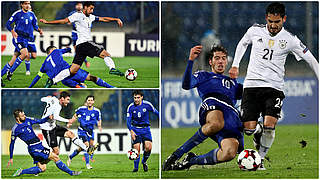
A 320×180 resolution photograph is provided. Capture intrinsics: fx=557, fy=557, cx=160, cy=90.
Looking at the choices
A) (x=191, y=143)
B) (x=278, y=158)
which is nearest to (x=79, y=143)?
(x=191, y=143)

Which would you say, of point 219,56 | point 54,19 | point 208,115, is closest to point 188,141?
point 208,115

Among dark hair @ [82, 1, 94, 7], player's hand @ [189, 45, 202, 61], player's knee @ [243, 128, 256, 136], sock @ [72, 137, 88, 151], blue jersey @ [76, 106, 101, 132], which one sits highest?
dark hair @ [82, 1, 94, 7]

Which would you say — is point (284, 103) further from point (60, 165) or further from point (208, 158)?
point (60, 165)

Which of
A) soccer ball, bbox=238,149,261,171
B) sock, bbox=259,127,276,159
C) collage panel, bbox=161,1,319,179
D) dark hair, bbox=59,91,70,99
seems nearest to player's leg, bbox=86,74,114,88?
dark hair, bbox=59,91,70,99

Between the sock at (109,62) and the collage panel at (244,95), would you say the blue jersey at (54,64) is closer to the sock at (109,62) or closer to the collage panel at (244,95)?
the sock at (109,62)

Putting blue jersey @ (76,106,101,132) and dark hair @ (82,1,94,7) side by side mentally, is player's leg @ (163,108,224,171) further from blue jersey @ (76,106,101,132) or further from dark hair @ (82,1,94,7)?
dark hair @ (82,1,94,7)

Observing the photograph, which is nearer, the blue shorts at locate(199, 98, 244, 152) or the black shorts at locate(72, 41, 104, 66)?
the blue shorts at locate(199, 98, 244, 152)

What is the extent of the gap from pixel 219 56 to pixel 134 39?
1122 mm

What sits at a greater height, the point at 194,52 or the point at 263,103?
the point at 194,52

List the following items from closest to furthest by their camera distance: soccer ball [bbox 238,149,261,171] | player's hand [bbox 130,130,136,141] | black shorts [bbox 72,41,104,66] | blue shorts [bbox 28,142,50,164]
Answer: soccer ball [bbox 238,149,261,171] → black shorts [bbox 72,41,104,66] → blue shorts [bbox 28,142,50,164] → player's hand [bbox 130,130,136,141]

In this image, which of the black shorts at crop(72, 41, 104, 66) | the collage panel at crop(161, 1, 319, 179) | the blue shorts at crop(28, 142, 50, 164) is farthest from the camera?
the blue shorts at crop(28, 142, 50, 164)

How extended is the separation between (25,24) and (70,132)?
1428 mm

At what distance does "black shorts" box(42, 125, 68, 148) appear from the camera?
22.5 ft

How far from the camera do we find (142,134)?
6.89 metres
